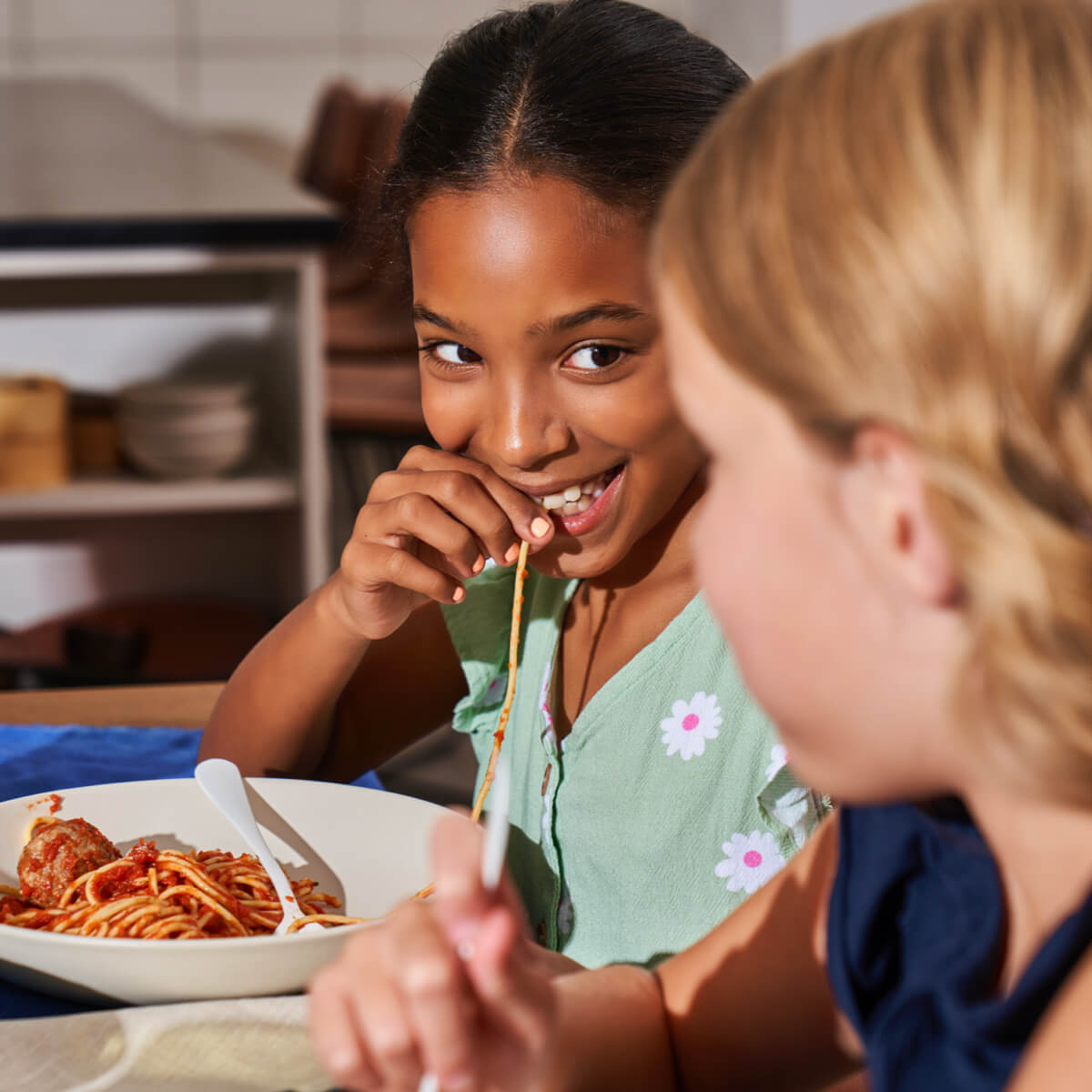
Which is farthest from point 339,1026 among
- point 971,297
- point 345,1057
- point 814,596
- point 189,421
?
point 189,421

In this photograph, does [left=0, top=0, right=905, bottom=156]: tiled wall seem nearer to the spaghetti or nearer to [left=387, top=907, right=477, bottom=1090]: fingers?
the spaghetti

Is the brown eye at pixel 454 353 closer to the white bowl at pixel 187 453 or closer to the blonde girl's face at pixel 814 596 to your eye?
the blonde girl's face at pixel 814 596

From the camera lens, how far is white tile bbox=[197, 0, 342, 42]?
375cm

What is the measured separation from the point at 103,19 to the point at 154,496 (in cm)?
185

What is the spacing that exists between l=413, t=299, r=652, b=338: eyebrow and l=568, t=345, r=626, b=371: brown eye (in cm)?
2

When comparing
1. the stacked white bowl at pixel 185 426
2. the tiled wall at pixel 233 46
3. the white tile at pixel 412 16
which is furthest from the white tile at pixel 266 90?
the stacked white bowl at pixel 185 426

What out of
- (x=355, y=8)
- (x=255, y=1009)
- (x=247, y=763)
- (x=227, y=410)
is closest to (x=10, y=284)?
(x=227, y=410)

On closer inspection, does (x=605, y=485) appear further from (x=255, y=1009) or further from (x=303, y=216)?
(x=303, y=216)

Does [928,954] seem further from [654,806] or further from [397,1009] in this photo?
[654,806]

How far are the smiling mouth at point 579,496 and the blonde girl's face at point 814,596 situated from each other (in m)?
0.48

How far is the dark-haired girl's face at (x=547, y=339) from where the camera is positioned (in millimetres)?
916

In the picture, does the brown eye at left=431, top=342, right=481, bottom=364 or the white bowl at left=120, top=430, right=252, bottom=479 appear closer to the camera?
the brown eye at left=431, top=342, right=481, bottom=364

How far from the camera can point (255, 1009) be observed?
2.17ft

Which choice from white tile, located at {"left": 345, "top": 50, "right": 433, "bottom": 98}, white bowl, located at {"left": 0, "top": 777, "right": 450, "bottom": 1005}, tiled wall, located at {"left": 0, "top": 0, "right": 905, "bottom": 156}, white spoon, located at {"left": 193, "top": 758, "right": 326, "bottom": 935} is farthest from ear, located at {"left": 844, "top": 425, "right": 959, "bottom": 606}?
white tile, located at {"left": 345, "top": 50, "right": 433, "bottom": 98}
